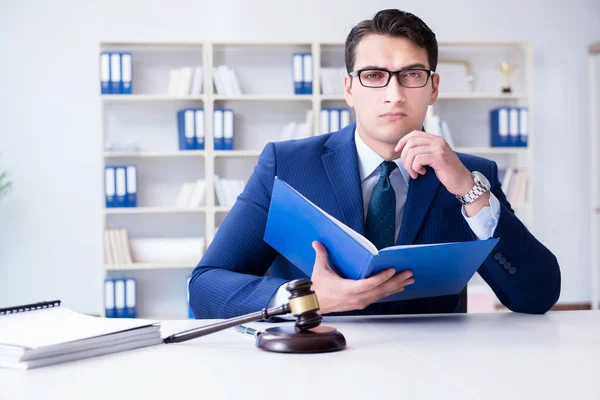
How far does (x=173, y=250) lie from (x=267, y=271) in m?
3.14

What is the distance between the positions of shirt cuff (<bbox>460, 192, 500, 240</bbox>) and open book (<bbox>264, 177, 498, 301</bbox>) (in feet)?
0.51

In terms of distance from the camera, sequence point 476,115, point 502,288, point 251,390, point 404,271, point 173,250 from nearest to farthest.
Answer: point 251,390 → point 404,271 → point 502,288 → point 173,250 → point 476,115

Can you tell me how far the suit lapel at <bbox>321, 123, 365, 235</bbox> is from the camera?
1724 millimetres

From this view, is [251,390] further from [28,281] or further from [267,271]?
[28,281]

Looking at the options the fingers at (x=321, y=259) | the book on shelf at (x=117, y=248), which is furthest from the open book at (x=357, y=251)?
the book on shelf at (x=117, y=248)

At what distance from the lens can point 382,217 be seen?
5.67 ft

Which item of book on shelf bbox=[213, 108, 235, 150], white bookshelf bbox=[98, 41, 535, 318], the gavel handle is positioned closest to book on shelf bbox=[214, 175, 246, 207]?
white bookshelf bbox=[98, 41, 535, 318]

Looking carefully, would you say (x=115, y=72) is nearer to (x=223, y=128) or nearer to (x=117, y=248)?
(x=223, y=128)

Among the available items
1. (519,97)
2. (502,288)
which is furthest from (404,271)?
(519,97)

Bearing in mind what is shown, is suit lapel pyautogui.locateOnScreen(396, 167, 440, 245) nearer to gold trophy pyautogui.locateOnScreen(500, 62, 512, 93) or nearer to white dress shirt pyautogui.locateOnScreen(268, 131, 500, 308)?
white dress shirt pyautogui.locateOnScreen(268, 131, 500, 308)

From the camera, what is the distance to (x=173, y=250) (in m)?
4.88

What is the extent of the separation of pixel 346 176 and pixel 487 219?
1.24ft

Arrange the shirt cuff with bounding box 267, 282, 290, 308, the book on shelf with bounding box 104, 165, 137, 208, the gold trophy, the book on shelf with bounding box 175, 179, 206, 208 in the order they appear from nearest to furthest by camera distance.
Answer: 1. the shirt cuff with bounding box 267, 282, 290, 308
2. the book on shelf with bounding box 104, 165, 137, 208
3. the book on shelf with bounding box 175, 179, 206, 208
4. the gold trophy

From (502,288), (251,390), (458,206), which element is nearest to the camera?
(251,390)
